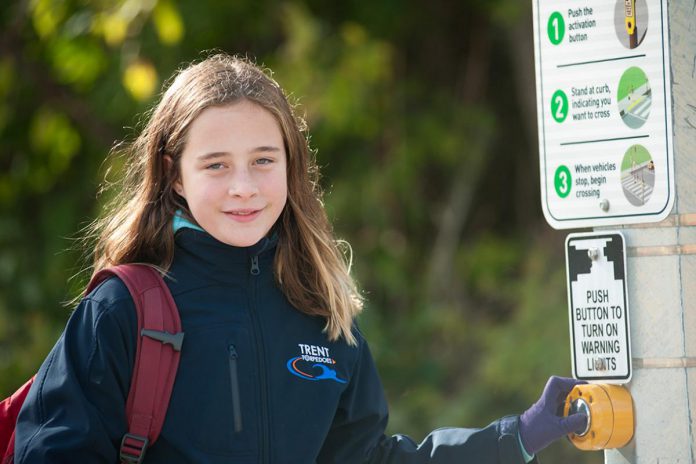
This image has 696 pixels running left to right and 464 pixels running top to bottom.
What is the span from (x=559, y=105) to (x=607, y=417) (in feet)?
2.49

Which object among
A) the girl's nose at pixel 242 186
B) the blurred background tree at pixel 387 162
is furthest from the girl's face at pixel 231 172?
the blurred background tree at pixel 387 162

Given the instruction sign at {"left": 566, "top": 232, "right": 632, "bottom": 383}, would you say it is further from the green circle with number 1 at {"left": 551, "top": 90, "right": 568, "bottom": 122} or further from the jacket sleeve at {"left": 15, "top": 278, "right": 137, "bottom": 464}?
the jacket sleeve at {"left": 15, "top": 278, "right": 137, "bottom": 464}

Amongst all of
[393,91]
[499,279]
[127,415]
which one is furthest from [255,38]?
[127,415]

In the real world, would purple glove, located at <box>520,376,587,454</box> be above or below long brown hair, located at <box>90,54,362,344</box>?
below

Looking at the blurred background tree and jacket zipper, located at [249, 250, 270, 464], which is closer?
jacket zipper, located at [249, 250, 270, 464]

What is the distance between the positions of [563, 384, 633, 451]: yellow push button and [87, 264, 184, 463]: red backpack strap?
973 millimetres

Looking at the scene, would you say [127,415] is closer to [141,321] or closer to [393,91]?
[141,321]

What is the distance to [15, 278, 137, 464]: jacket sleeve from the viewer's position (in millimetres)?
2309

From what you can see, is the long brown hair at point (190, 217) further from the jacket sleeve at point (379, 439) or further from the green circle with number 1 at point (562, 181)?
the green circle with number 1 at point (562, 181)

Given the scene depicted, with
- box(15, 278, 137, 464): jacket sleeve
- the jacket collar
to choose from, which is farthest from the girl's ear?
box(15, 278, 137, 464): jacket sleeve

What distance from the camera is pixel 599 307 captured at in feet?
8.07

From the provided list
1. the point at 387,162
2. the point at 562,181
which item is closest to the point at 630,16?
the point at 562,181

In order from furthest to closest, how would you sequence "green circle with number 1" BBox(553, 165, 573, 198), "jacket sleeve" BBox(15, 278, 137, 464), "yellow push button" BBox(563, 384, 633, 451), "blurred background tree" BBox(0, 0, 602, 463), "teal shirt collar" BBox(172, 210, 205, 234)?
1. "blurred background tree" BBox(0, 0, 602, 463)
2. "teal shirt collar" BBox(172, 210, 205, 234)
3. "green circle with number 1" BBox(553, 165, 573, 198)
4. "yellow push button" BBox(563, 384, 633, 451)
5. "jacket sleeve" BBox(15, 278, 137, 464)

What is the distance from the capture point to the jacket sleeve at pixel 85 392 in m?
2.31
